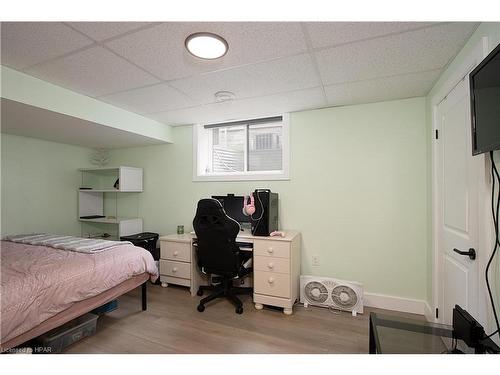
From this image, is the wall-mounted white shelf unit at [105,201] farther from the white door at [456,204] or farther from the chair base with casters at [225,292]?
the white door at [456,204]

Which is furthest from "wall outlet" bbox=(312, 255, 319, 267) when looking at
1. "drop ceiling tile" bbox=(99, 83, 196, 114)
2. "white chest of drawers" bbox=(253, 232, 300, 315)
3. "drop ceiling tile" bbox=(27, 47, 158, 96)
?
"drop ceiling tile" bbox=(27, 47, 158, 96)

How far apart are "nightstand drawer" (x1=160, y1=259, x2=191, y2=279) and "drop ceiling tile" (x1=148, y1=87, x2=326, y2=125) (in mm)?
1919

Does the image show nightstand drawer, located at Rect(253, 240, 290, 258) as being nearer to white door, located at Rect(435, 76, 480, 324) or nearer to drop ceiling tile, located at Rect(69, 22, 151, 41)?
white door, located at Rect(435, 76, 480, 324)

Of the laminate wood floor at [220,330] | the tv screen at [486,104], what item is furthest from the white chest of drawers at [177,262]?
the tv screen at [486,104]

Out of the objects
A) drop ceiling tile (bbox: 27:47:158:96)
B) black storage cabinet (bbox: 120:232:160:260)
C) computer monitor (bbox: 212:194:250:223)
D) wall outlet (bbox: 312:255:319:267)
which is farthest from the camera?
black storage cabinet (bbox: 120:232:160:260)

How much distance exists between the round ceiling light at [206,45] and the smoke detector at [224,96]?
655 mm

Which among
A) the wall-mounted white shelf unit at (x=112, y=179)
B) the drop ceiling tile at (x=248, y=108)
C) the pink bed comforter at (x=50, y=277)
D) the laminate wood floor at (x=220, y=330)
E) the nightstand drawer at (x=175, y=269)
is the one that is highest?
the drop ceiling tile at (x=248, y=108)

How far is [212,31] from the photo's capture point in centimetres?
141

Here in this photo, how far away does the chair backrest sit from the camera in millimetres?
2320

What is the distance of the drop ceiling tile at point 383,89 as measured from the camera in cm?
200

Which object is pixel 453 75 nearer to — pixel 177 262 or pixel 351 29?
pixel 351 29
